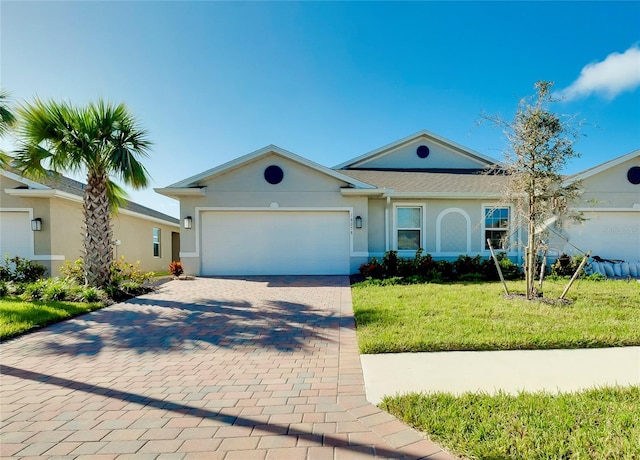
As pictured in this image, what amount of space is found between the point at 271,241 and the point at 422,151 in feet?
30.1

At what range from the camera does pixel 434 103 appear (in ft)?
41.4

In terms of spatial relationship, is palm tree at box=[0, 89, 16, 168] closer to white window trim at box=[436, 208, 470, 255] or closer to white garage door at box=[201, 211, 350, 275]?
white garage door at box=[201, 211, 350, 275]

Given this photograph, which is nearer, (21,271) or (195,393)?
(195,393)

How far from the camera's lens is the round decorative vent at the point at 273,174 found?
37.0 ft

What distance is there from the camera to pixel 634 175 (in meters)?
11.5

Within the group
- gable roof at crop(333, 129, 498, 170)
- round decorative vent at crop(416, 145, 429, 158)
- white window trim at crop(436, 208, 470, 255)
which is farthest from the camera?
round decorative vent at crop(416, 145, 429, 158)

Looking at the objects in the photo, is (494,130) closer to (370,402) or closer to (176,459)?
(370,402)

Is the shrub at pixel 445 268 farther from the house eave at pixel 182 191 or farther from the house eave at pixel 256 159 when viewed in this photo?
the house eave at pixel 182 191

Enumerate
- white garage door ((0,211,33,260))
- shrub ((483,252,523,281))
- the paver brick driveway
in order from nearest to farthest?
1. the paver brick driveway
2. shrub ((483,252,523,281))
3. white garage door ((0,211,33,260))

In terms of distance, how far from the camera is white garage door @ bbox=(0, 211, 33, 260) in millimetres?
10750

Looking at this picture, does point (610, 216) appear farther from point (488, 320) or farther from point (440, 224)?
point (488, 320)

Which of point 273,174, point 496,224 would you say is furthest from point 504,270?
point 273,174

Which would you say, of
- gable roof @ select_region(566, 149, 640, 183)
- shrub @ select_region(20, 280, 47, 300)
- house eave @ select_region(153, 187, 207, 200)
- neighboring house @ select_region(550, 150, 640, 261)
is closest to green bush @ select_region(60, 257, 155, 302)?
shrub @ select_region(20, 280, 47, 300)

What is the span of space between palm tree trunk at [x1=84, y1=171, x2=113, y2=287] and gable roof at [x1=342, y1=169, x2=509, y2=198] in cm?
910
